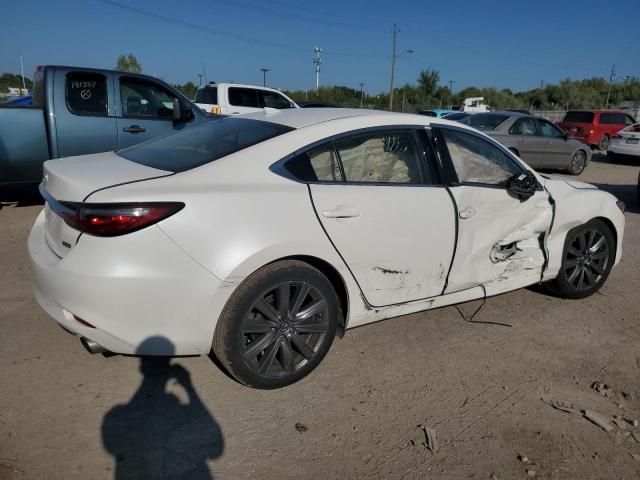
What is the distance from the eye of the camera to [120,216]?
2.45 meters

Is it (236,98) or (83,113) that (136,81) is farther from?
(236,98)

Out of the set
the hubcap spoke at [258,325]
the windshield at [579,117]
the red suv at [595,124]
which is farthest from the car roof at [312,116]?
the windshield at [579,117]

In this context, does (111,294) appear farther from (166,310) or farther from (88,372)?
(88,372)

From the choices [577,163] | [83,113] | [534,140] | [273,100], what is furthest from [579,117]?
[83,113]

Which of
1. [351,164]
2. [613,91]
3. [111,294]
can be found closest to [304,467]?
[111,294]

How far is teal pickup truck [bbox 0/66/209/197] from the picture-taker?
630cm

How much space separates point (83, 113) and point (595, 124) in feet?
58.7

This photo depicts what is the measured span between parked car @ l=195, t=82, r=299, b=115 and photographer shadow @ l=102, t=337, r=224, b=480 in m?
11.9

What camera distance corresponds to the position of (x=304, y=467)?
2.39m

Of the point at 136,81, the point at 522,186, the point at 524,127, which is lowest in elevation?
the point at 522,186

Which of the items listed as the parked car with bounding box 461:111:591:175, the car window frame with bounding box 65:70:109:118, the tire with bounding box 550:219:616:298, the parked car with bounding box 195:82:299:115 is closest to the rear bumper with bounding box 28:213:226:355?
the tire with bounding box 550:219:616:298

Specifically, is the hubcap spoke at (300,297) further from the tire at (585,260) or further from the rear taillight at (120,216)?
the tire at (585,260)

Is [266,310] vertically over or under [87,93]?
under

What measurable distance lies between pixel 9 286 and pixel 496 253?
12.6 feet
